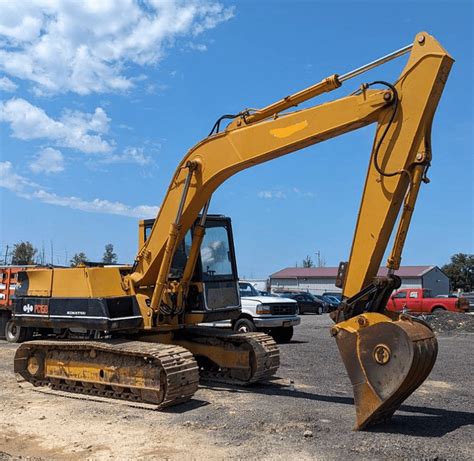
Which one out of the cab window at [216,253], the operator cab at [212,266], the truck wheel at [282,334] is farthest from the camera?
the truck wheel at [282,334]

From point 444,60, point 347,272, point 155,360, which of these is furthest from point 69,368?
point 444,60

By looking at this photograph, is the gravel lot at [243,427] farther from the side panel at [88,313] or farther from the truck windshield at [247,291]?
the truck windshield at [247,291]

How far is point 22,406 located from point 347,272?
17.3 feet

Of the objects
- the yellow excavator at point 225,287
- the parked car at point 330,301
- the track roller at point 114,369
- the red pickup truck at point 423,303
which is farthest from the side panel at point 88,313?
the parked car at point 330,301

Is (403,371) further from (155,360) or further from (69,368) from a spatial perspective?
(69,368)

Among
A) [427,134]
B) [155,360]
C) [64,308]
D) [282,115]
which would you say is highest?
[282,115]

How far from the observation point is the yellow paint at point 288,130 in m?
8.51

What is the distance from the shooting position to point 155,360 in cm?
895

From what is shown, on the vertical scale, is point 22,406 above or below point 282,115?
below

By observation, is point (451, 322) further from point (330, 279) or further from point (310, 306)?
point (330, 279)

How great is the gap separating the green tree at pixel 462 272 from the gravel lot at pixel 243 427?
8348 centimetres

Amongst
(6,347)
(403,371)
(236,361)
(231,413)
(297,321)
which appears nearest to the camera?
(403,371)

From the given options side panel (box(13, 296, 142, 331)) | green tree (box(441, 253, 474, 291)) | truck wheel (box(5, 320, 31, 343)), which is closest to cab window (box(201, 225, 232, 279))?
side panel (box(13, 296, 142, 331))

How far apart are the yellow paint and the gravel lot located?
388 centimetres
